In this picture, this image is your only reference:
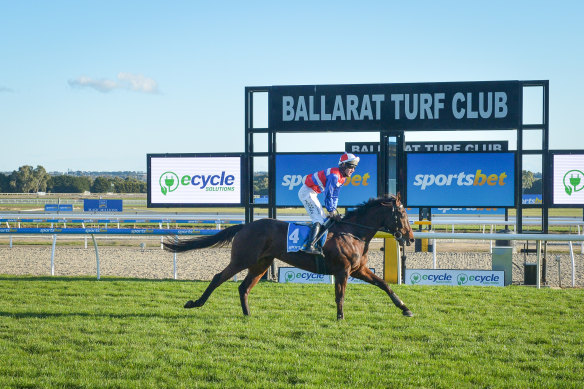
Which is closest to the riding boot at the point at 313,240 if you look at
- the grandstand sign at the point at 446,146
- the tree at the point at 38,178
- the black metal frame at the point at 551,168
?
the black metal frame at the point at 551,168

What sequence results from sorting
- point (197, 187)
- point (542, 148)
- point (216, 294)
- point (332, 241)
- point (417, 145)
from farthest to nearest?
point (417, 145) → point (197, 187) → point (542, 148) → point (216, 294) → point (332, 241)

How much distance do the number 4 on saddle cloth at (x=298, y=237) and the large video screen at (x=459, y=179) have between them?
12.2ft

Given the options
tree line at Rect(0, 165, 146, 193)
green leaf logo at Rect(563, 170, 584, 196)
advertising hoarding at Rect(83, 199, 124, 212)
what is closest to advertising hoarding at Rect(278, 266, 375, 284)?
green leaf logo at Rect(563, 170, 584, 196)

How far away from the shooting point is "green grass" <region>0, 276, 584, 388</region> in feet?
13.5

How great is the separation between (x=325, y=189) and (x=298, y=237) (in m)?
0.58

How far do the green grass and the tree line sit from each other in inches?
2499

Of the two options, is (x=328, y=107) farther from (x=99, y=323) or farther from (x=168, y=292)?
(x=99, y=323)

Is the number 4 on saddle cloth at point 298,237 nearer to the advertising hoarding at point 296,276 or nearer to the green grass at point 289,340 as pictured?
the green grass at point 289,340

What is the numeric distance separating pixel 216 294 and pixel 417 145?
1092 centimetres

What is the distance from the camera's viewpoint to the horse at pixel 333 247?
6.28 m

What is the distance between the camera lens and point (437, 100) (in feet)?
31.4

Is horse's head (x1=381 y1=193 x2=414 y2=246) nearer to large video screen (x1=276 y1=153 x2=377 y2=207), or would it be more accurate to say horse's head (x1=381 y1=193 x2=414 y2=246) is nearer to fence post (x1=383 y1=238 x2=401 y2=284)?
fence post (x1=383 y1=238 x2=401 y2=284)

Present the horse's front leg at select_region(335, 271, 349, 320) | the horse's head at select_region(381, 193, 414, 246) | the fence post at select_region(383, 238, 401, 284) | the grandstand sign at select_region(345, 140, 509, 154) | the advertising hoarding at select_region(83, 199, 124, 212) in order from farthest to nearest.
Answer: the advertising hoarding at select_region(83, 199, 124, 212)
the grandstand sign at select_region(345, 140, 509, 154)
the fence post at select_region(383, 238, 401, 284)
the horse's head at select_region(381, 193, 414, 246)
the horse's front leg at select_region(335, 271, 349, 320)

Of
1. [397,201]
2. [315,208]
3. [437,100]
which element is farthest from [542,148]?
[315,208]
